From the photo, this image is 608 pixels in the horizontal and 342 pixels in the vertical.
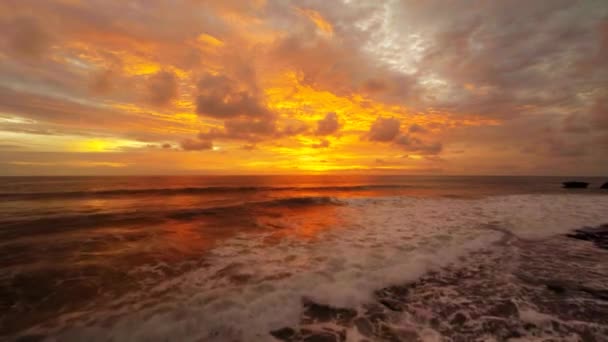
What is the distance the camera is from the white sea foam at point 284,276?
189 inches

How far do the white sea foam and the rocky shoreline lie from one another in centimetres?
36

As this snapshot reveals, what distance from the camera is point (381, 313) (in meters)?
5.07

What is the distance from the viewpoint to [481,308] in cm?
514

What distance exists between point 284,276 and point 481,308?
189 inches

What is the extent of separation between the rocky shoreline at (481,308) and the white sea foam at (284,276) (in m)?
0.36

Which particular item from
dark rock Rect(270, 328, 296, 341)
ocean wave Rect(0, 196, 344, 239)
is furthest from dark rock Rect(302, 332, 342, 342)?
ocean wave Rect(0, 196, 344, 239)

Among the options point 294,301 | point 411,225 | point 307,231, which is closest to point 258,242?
point 307,231

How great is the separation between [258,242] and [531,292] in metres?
9.12

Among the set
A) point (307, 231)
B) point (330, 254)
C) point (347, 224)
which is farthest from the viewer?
point (347, 224)

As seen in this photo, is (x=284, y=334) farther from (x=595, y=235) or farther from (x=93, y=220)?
(x=93, y=220)

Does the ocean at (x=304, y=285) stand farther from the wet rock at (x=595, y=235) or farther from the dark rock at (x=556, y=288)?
the wet rock at (x=595, y=235)

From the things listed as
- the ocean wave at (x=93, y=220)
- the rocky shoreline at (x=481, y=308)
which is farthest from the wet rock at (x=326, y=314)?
the ocean wave at (x=93, y=220)

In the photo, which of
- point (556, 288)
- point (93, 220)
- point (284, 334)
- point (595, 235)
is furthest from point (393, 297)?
point (93, 220)

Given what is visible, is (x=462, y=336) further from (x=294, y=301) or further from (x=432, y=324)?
(x=294, y=301)
